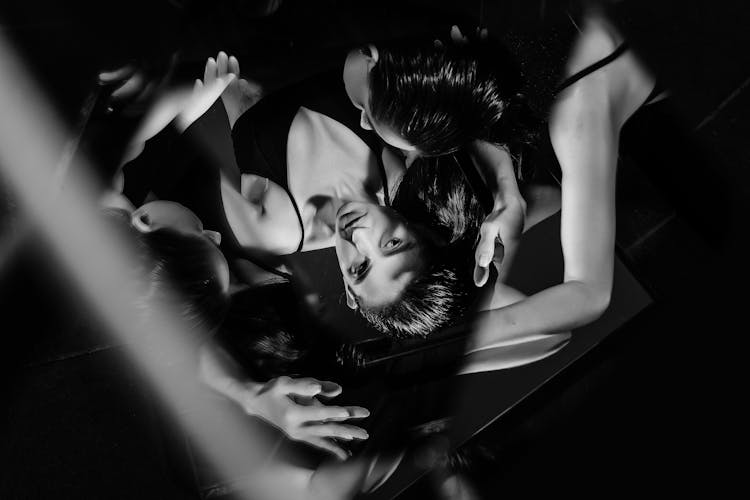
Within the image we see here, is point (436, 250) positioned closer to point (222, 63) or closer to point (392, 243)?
point (392, 243)

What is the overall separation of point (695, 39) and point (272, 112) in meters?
0.49

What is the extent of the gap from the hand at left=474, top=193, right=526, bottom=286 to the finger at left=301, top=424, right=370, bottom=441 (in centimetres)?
18

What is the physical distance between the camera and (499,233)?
26.1 inches

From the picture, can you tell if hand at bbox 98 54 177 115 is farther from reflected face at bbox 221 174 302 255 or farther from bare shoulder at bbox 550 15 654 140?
bare shoulder at bbox 550 15 654 140

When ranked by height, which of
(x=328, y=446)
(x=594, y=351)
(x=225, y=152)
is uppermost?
(x=225, y=152)

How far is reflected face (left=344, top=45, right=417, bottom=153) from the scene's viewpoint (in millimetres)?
677

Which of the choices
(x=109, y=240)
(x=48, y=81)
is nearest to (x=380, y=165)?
(x=109, y=240)

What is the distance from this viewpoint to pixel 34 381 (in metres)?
0.69

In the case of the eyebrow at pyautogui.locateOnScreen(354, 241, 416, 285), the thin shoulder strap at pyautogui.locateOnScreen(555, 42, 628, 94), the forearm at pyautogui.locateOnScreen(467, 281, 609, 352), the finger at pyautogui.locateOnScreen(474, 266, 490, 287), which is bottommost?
the forearm at pyautogui.locateOnScreen(467, 281, 609, 352)

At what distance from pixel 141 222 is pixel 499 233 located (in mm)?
337

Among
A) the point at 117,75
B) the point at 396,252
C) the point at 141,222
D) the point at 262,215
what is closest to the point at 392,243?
the point at 396,252

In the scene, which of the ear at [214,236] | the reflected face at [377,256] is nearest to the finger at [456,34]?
the reflected face at [377,256]

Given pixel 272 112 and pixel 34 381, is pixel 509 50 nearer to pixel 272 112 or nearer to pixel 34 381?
pixel 272 112


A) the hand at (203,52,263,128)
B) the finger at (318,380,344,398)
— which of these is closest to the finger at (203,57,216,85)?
the hand at (203,52,263,128)
